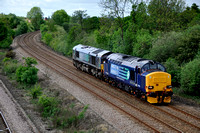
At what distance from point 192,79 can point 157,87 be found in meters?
4.01

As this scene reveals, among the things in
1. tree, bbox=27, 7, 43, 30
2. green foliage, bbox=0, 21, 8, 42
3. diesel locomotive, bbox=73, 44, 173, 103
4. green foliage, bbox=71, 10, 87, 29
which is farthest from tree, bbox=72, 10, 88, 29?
tree, bbox=27, 7, 43, 30

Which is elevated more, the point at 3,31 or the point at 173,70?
the point at 3,31

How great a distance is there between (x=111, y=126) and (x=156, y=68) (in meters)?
6.79

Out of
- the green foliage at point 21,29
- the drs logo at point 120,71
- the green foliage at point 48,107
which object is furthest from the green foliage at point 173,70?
the green foliage at point 21,29

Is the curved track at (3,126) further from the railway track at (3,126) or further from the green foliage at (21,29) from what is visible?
the green foliage at (21,29)

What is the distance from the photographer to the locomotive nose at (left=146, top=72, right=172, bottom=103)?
55.4ft

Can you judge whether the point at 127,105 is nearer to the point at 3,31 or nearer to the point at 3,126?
the point at 3,126

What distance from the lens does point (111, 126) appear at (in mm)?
13969

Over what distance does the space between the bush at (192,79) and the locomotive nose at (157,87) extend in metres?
2.97

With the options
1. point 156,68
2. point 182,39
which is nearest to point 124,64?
point 156,68

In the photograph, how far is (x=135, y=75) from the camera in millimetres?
18484

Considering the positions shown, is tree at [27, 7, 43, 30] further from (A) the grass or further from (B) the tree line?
(A) the grass

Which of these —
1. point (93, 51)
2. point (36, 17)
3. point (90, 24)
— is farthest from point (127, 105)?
point (36, 17)

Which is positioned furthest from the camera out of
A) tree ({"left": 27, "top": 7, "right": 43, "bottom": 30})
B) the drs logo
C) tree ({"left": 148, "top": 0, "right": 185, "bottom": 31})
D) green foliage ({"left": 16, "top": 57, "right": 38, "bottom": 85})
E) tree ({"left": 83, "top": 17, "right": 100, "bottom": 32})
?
tree ({"left": 27, "top": 7, "right": 43, "bottom": 30})
